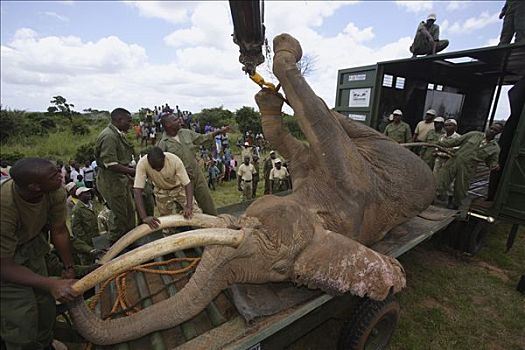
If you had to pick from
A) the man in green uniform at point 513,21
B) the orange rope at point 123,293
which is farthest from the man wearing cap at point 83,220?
the man in green uniform at point 513,21

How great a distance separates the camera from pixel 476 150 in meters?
4.62

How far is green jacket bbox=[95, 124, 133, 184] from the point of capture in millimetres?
3637

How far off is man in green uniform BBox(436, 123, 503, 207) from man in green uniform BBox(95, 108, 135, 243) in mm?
5366

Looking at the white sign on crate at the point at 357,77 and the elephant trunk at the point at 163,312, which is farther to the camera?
the white sign on crate at the point at 357,77

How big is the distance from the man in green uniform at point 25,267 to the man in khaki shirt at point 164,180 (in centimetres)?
107

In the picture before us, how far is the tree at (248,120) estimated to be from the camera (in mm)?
22297

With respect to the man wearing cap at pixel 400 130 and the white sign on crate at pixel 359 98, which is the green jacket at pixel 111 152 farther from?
the man wearing cap at pixel 400 130

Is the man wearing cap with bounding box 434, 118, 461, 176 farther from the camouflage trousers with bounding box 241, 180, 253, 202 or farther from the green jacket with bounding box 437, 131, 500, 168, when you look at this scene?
the camouflage trousers with bounding box 241, 180, 253, 202

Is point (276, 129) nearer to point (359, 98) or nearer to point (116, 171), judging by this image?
point (116, 171)

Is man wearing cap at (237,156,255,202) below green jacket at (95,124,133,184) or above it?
below

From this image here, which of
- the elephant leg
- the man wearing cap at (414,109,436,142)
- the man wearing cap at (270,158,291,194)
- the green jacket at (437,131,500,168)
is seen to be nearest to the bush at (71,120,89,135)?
the man wearing cap at (270,158,291,194)

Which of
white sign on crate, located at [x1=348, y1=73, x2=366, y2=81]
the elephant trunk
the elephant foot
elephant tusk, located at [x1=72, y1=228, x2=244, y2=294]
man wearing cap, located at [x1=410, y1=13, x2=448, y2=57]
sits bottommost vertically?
the elephant trunk

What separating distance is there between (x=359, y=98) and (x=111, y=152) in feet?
18.8

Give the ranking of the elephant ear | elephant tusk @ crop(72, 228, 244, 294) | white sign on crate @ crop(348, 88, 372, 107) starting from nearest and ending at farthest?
elephant tusk @ crop(72, 228, 244, 294)
the elephant ear
white sign on crate @ crop(348, 88, 372, 107)
